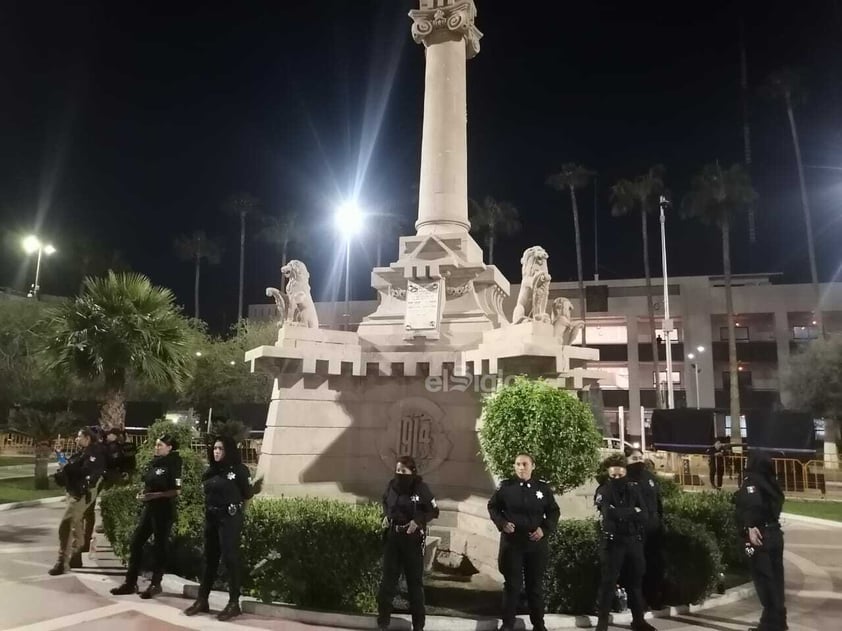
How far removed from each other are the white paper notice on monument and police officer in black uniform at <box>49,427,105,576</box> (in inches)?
241

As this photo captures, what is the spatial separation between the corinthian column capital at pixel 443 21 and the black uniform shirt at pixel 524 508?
470 inches

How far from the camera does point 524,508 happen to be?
20.9 feet

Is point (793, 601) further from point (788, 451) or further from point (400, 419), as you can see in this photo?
point (788, 451)

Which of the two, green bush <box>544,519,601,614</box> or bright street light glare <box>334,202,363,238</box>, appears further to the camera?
bright street light glare <box>334,202,363,238</box>

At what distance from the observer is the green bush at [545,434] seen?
336 inches

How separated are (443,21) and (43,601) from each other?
45.3 feet

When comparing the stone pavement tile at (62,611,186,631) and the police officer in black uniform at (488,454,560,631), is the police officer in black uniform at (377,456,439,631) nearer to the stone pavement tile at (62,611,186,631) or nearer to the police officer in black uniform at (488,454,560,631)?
the police officer in black uniform at (488,454,560,631)

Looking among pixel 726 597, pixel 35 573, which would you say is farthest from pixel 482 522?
pixel 35 573

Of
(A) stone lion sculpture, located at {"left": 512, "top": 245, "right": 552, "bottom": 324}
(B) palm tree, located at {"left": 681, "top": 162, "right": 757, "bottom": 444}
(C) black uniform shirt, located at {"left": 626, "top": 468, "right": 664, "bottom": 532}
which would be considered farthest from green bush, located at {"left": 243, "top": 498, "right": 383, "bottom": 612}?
(B) palm tree, located at {"left": 681, "top": 162, "right": 757, "bottom": 444}

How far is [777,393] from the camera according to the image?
47938mm

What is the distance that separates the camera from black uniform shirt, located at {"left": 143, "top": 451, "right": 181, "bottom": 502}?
7.80 meters

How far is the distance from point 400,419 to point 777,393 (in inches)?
1792

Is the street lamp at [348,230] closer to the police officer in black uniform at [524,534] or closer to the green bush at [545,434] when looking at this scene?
the green bush at [545,434]

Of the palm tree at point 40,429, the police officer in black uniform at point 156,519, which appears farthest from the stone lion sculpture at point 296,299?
the palm tree at point 40,429
